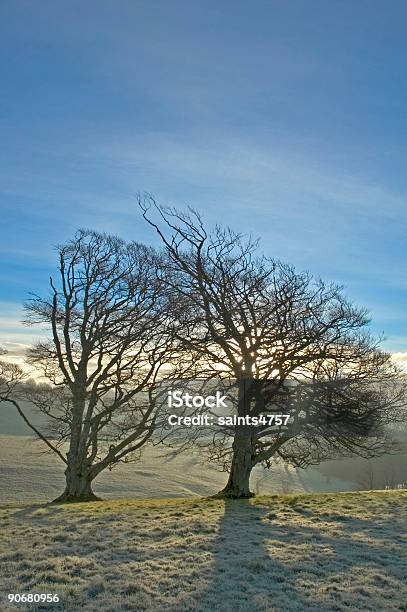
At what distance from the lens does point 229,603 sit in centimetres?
807

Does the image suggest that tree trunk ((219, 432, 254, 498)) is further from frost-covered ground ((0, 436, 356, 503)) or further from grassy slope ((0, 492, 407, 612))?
frost-covered ground ((0, 436, 356, 503))

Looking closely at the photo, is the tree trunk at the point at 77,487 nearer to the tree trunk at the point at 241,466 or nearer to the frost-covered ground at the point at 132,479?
the tree trunk at the point at 241,466

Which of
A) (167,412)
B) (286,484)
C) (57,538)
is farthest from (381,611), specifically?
(286,484)

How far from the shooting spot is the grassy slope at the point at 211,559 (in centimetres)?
827

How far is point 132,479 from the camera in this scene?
2279 inches

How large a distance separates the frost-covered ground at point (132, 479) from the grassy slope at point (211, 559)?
99.2 ft

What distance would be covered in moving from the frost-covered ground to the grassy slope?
99.2 ft

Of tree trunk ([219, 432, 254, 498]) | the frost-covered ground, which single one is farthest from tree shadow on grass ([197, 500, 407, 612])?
the frost-covered ground

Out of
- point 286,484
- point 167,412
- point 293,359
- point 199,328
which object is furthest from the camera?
point 286,484

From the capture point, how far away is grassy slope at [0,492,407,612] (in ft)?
27.1

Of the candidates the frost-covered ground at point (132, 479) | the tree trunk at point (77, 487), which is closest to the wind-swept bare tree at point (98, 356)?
the tree trunk at point (77, 487)

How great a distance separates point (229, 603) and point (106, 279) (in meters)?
18.6

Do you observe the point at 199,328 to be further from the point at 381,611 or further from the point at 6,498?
the point at 6,498

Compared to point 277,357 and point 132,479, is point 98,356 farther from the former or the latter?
point 132,479
